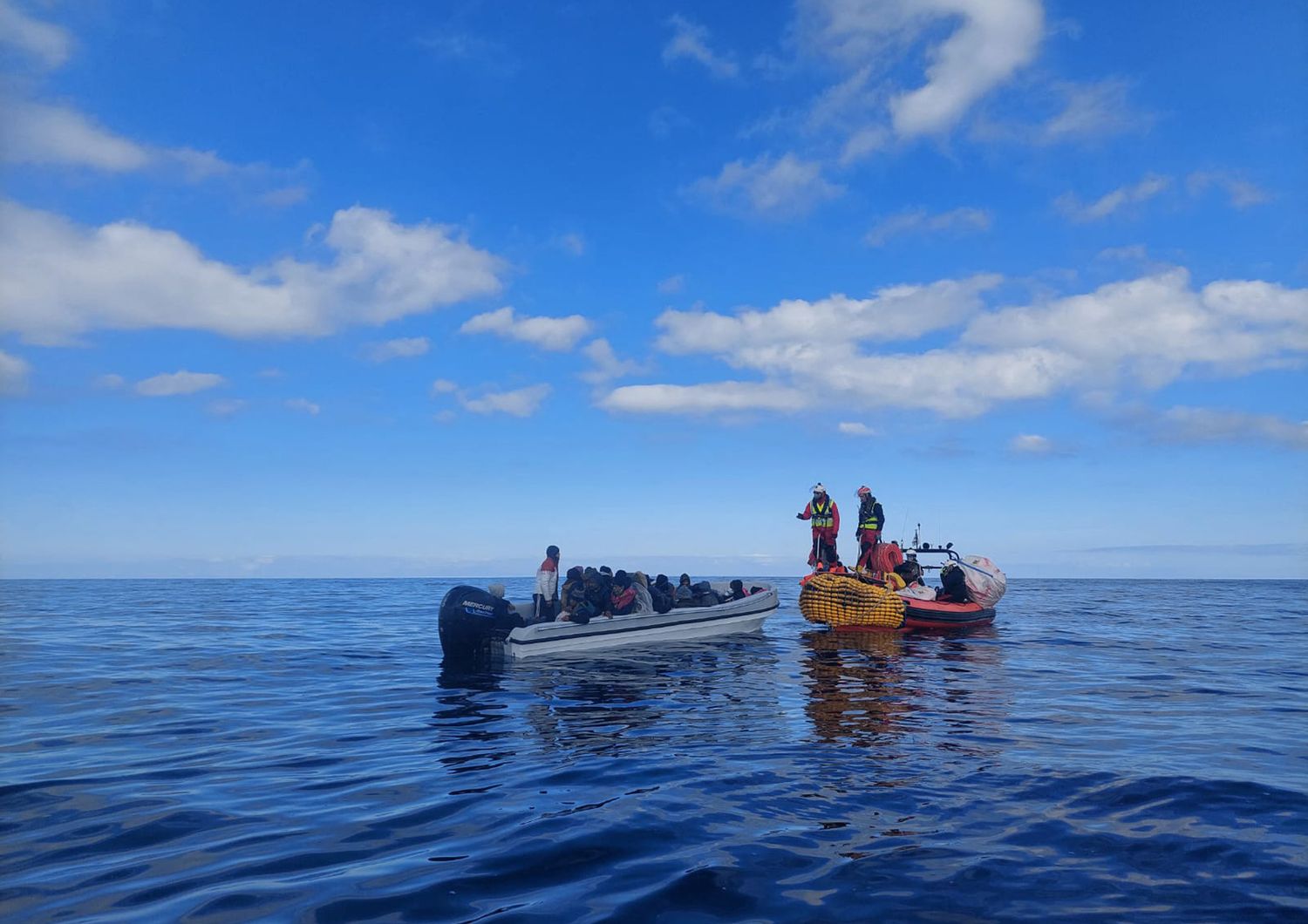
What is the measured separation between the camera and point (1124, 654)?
18.0m

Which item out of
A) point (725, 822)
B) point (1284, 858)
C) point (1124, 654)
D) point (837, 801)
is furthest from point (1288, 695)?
point (725, 822)

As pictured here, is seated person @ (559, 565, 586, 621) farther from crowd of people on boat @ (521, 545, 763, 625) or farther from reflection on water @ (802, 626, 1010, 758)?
reflection on water @ (802, 626, 1010, 758)

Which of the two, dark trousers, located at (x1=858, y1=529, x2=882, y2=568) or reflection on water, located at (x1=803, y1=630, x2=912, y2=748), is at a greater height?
dark trousers, located at (x1=858, y1=529, x2=882, y2=568)

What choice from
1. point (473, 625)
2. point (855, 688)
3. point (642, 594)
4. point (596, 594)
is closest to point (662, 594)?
point (642, 594)

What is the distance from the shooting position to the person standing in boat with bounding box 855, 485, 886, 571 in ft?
77.2

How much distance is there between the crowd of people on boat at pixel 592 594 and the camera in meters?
17.4

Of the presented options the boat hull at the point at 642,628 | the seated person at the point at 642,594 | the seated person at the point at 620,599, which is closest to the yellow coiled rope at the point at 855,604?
the boat hull at the point at 642,628

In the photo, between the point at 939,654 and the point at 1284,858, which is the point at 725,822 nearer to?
the point at 1284,858

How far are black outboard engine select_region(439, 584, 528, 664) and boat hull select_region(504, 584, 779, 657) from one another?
1.42 ft

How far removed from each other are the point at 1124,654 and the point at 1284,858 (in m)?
14.3

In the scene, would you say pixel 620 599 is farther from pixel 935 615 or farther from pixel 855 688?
pixel 935 615

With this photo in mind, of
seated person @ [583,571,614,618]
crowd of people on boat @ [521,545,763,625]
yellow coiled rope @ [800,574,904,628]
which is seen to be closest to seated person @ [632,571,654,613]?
crowd of people on boat @ [521,545,763,625]

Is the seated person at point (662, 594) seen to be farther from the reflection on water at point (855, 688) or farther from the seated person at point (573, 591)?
the reflection on water at point (855, 688)

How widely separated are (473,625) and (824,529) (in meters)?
12.3
